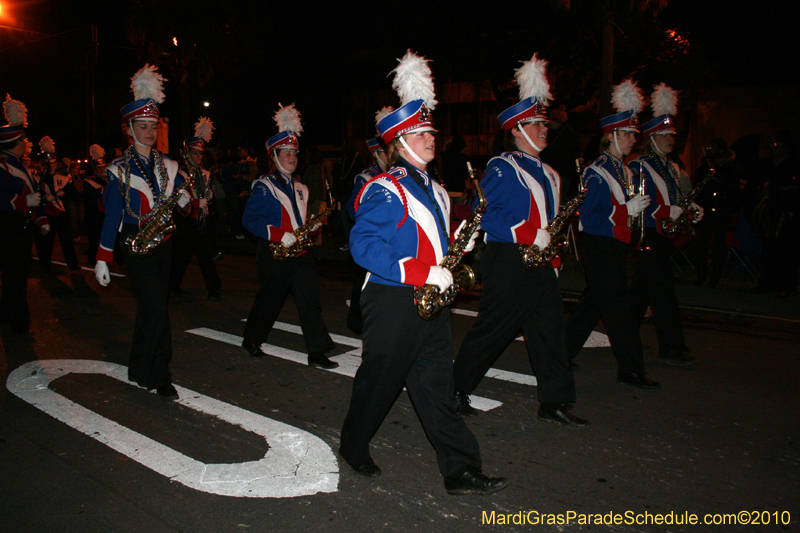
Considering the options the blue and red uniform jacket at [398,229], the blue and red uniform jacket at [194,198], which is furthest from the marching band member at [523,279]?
the blue and red uniform jacket at [194,198]

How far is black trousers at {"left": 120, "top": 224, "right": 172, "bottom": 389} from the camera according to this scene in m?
5.07

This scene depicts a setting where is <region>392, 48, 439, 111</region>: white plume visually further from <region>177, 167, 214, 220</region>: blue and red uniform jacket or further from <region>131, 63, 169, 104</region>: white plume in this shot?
<region>131, 63, 169, 104</region>: white plume

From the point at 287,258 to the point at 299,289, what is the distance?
0.32m

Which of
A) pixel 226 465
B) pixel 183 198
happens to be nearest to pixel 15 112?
pixel 183 198

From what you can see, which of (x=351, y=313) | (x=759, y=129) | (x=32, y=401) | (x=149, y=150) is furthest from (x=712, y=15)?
(x=32, y=401)

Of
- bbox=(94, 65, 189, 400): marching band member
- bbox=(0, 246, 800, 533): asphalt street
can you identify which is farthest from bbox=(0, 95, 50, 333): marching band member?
bbox=(94, 65, 189, 400): marching band member

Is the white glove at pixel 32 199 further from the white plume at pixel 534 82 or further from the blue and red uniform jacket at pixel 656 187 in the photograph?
the blue and red uniform jacket at pixel 656 187

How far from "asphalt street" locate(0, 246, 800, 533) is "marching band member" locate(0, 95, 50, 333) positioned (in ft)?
1.71

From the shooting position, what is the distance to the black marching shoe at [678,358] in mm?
6062

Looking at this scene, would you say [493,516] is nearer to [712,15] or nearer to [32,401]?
[32,401]

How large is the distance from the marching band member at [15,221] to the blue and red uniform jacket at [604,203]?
623 cm

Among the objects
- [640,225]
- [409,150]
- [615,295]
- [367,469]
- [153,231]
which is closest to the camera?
[409,150]

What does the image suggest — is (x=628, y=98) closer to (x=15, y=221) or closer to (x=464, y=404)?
(x=464, y=404)

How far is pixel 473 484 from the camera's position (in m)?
3.50
